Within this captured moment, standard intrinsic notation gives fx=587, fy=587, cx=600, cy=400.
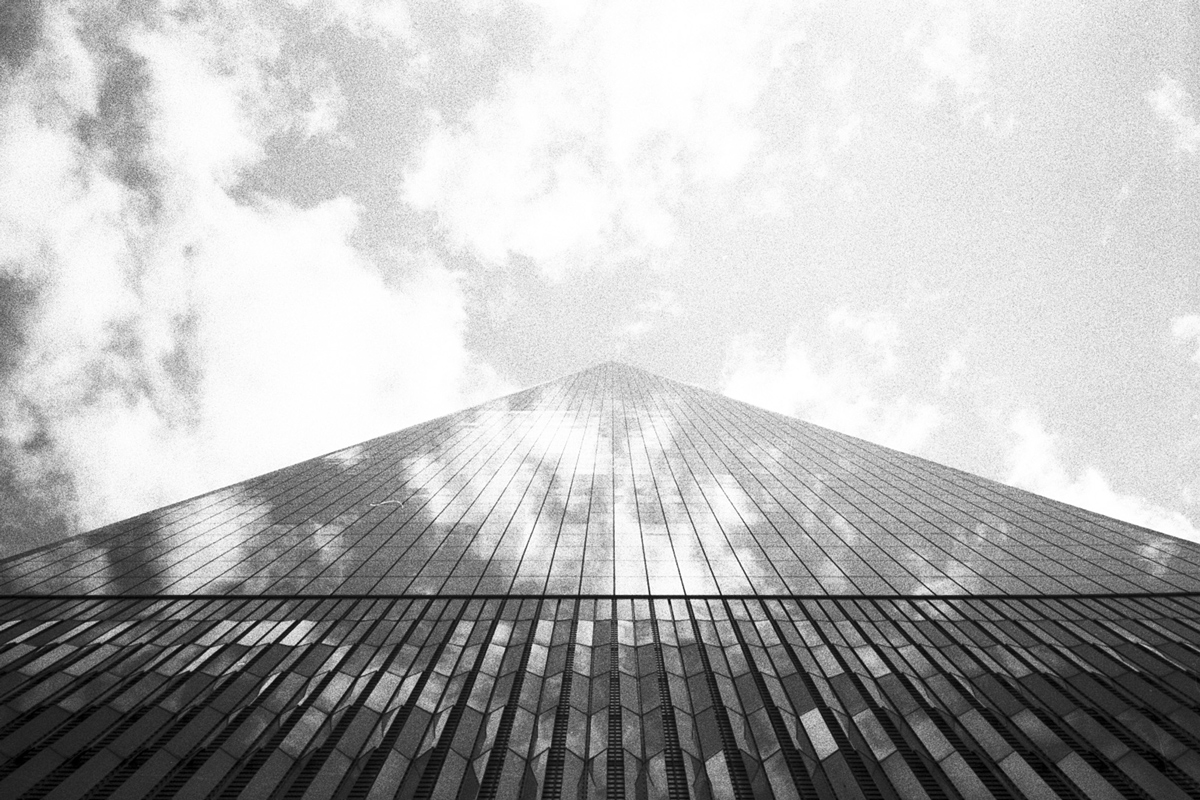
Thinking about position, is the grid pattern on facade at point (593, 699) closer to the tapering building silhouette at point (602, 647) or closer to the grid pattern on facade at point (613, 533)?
the tapering building silhouette at point (602, 647)

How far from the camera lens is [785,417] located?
53531 mm

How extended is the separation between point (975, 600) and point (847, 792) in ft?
39.6

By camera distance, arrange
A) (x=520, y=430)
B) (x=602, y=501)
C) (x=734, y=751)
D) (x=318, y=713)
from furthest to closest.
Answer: (x=520, y=430) < (x=602, y=501) < (x=318, y=713) < (x=734, y=751)

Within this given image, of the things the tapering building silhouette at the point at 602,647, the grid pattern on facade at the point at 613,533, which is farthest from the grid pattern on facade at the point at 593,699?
the grid pattern on facade at the point at 613,533

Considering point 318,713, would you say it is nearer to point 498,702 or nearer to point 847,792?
→ point 498,702

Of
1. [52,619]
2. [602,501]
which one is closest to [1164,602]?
[602,501]

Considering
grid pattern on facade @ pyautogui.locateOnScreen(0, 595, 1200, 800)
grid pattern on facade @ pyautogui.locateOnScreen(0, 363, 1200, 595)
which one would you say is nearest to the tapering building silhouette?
grid pattern on facade @ pyautogui.locateOnScreen(0, 595, 1200, 800)

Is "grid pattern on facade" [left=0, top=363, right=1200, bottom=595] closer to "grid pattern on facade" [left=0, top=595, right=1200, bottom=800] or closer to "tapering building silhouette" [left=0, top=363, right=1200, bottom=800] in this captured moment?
"tapering building silhouette" [left=0, top=363, right=1200, bottom=800]

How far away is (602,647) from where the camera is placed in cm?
1522

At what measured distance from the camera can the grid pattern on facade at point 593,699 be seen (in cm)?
998

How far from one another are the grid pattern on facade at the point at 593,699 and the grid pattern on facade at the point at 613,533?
5.84 ft

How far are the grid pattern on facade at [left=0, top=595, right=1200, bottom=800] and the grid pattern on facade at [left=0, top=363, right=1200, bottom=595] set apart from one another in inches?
70.0

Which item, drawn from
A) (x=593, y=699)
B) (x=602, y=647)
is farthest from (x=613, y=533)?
(x=593, y=699)

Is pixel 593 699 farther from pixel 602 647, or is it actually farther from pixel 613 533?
pixel 613 533
